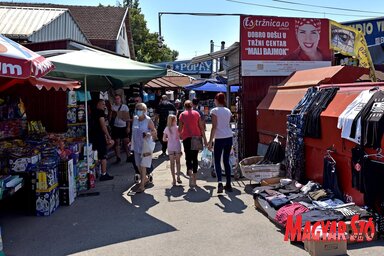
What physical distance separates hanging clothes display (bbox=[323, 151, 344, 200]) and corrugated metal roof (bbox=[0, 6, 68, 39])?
14567 millimetres

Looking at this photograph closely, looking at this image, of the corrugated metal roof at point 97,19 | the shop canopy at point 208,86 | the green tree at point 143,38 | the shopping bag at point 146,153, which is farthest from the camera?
the green tree at point 143,38

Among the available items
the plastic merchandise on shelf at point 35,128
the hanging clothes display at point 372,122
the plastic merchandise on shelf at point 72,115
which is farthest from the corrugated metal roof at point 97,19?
the hanging clothes display at point 372,122

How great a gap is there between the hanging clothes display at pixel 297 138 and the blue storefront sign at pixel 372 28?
304 inches

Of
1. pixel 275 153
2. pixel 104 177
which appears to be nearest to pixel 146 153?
pixel 104 177

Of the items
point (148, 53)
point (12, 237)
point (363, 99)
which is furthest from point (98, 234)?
point (148, 53)

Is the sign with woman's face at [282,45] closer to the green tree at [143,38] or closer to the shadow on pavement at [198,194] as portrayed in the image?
the shadow on pavement at [198,194]

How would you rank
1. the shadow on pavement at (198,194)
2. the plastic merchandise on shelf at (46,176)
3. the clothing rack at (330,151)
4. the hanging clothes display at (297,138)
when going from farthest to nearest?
1. the shadow on pavement at (198,194)
2. the hanging clothes display at (297,138)
3. the plastic merchandise on shelf at (46,176)
4. the clothing rack at (330,151)

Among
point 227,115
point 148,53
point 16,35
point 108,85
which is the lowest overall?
point 227,115

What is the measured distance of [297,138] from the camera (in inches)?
251

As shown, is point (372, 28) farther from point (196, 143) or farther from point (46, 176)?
point (46, 176)

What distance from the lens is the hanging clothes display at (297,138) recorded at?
6.31 metres

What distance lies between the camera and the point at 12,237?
482cm

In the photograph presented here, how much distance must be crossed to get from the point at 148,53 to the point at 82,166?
42.3 meters

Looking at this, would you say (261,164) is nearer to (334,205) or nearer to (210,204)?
(210,204)
